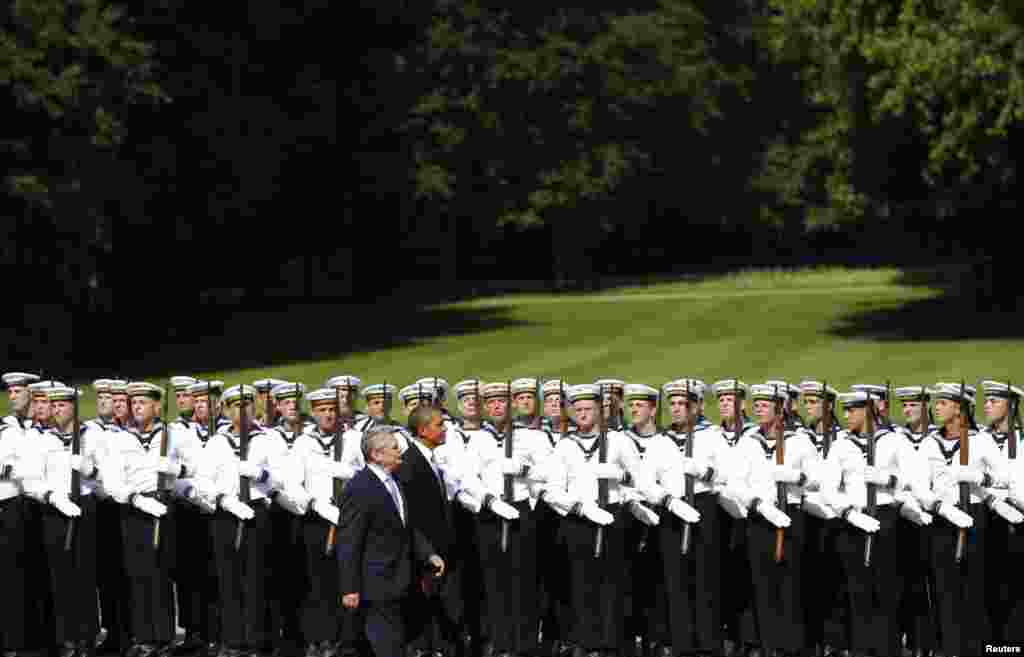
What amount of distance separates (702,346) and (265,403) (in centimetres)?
2919

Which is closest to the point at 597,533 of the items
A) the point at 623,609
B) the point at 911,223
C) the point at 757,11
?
the point at 623,609

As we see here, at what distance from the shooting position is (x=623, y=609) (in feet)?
46.7

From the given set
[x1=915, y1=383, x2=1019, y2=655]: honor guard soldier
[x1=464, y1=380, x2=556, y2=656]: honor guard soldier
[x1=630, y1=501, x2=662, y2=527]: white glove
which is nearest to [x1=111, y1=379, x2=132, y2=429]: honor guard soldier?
[x1=464, y1=380, x2=556, y2=656]: honor guard soldier

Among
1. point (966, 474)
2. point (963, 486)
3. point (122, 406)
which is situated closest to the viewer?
point (966, 474)

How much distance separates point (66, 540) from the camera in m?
14.6

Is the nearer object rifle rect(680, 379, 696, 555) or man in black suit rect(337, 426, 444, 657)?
man in black suit rect(337, 426, 444, 657)

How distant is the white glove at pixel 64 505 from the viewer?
46.7ft

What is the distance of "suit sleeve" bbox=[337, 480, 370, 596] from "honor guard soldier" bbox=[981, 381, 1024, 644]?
4.93m

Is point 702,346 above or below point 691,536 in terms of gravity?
below

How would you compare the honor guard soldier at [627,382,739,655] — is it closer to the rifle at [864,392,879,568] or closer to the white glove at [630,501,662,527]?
the white glove at [630,501,662,527]

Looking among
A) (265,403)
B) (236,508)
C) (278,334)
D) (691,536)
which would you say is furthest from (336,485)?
(278,334)

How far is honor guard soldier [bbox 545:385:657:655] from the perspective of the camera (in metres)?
14.2

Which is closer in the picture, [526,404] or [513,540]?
[513,540]

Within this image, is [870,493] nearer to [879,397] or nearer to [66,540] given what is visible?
[879,397]
